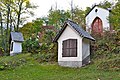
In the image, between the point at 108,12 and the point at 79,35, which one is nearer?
the point at 79,35

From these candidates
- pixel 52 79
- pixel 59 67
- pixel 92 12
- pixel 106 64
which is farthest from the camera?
pixel 92 12

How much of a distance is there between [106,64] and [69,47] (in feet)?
11.3

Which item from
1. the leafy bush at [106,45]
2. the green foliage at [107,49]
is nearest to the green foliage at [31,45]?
the green foliage at [107,49]

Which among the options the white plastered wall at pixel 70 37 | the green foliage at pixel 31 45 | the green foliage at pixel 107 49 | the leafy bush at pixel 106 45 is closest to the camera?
the green foliage at pixel 107 49

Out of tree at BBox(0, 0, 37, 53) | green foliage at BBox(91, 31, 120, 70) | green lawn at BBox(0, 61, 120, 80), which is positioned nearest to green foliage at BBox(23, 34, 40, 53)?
tree at BBox(0, 0, 37, 53)

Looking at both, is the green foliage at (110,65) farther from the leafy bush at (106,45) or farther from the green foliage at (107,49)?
the leafy bush at (106,45)

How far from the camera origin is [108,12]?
83.9 feet

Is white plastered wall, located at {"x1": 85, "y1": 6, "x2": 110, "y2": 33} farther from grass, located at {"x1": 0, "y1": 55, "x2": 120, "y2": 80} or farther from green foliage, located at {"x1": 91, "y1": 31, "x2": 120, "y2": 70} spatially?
grass, located at {"x1": 0, "y1": 55, "x2": 120, "y2": 80}

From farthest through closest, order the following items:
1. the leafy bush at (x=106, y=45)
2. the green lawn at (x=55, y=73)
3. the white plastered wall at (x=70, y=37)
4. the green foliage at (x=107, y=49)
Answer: the leafy bush at (x=106, y=45), the white plastered wall at (x=70, y=37), the green foliage at (x=107, y=49), the green lawn at (x=55, y=73)

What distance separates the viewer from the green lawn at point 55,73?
11.9m

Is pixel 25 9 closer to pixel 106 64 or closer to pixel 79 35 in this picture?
pixel 79 35

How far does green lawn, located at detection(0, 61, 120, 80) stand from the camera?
1194cm

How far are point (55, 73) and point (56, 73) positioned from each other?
63 millimetres

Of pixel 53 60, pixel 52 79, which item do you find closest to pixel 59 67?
pixel 53 60
